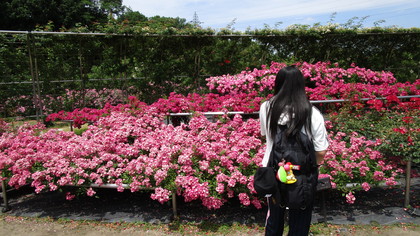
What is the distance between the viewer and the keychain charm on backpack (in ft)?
6.04

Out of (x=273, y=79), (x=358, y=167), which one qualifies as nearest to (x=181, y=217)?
(x=358, y=167)

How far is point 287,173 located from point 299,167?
9cm

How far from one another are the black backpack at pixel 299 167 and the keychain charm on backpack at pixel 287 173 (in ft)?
0.09

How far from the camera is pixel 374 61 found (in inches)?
402

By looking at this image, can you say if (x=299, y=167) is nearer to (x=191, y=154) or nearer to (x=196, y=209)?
(x=191, y=154)

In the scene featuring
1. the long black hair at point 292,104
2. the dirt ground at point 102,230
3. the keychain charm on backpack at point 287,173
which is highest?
the long black hair at point 292,104

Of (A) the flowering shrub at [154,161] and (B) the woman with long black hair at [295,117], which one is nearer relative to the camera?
(B) the woman with long black hair at [295,117]

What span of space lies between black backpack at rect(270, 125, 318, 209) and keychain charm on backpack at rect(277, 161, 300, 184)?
1.1 inches

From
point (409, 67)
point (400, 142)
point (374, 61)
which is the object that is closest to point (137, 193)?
point (400, 142)

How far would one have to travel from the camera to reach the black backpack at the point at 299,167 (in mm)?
1871

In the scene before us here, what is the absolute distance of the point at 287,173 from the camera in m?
1.86

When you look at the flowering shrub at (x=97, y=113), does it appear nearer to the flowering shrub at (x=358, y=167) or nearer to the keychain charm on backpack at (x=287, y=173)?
the flowering shrub at (x=358, y=167)

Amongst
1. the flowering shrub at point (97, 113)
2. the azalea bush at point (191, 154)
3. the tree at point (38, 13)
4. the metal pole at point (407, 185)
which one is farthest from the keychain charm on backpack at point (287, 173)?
the tree at point (38, 13)

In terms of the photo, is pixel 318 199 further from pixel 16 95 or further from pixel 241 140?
pixel 16 95
